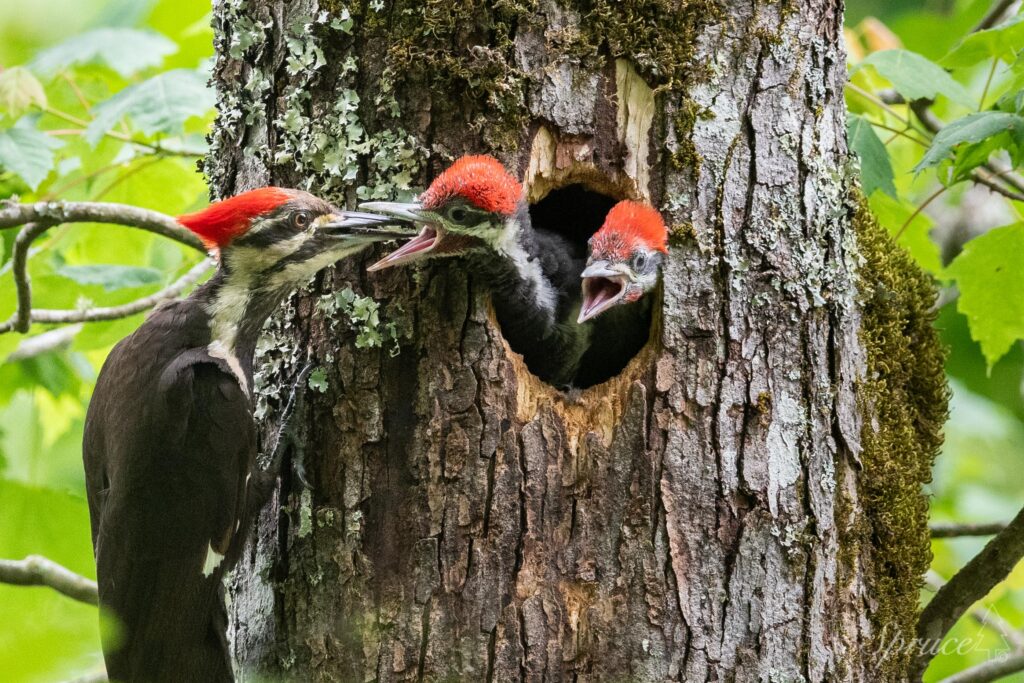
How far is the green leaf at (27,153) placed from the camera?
8.87 feet

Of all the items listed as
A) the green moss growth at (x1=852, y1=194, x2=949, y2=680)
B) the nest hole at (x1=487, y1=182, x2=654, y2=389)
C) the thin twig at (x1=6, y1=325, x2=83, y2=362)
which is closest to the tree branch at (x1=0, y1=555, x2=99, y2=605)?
the thin twig at (x1=6, y1=325, x2=83, y2=362)

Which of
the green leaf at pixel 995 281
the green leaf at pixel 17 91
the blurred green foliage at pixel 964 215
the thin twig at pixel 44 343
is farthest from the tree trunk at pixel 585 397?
the thin twig at pixel 44 343

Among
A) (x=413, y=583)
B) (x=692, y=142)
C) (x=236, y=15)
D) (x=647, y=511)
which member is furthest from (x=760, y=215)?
(x=236, y=15)

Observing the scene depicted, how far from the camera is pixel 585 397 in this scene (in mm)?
2498

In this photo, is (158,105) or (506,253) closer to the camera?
(506,253)

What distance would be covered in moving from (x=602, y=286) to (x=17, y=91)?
184 cm

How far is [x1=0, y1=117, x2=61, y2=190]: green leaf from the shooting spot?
2.70m

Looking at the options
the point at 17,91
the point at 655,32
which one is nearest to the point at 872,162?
the point at 655,32

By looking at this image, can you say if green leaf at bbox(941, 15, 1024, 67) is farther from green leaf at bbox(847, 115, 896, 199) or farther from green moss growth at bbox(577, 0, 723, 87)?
green moss growth at bbox(577, 0, 723, 87)

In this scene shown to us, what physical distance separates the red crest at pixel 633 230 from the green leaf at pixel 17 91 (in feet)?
5.83

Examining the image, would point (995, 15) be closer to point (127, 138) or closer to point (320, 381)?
point (320, 381)

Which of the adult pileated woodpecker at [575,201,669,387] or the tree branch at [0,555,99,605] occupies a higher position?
the adult pileated woodpecker at [575,201,669,387]

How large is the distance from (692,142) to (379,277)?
897mm

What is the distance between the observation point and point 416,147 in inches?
95.7
